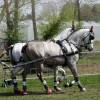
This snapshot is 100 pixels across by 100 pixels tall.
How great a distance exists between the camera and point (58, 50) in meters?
13.4

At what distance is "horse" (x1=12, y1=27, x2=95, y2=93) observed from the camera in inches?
518

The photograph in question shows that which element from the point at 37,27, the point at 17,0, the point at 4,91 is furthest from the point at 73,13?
the point at 4,91

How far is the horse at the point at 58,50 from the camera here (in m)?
13.1

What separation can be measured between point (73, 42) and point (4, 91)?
263 centimetres

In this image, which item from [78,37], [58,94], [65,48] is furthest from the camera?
[78,37]

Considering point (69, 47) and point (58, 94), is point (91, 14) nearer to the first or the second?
point (69, 47)

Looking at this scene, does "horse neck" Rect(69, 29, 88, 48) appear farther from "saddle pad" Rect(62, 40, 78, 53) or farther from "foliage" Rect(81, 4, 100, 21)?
"foliage" Rect(81, 4, 100, 21)

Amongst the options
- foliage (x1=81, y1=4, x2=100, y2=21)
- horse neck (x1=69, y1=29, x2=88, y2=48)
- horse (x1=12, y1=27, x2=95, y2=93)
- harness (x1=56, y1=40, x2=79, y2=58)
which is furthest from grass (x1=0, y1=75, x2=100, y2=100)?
foliage (x1=81, y1=4, x2=100, y2=21)

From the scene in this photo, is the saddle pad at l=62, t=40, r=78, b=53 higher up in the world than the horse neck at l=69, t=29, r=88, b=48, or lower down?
lower down

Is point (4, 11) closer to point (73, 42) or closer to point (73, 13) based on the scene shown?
point (73, 13)

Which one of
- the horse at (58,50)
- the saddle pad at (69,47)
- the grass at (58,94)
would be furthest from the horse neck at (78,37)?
the grass at (58,94)

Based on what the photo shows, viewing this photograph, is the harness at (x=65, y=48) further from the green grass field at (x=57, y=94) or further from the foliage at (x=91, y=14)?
the foliage at (x=91, y=14)

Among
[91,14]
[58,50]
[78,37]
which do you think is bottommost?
[91,14]

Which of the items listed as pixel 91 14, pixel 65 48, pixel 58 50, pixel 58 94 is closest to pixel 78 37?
pixel 65 48
